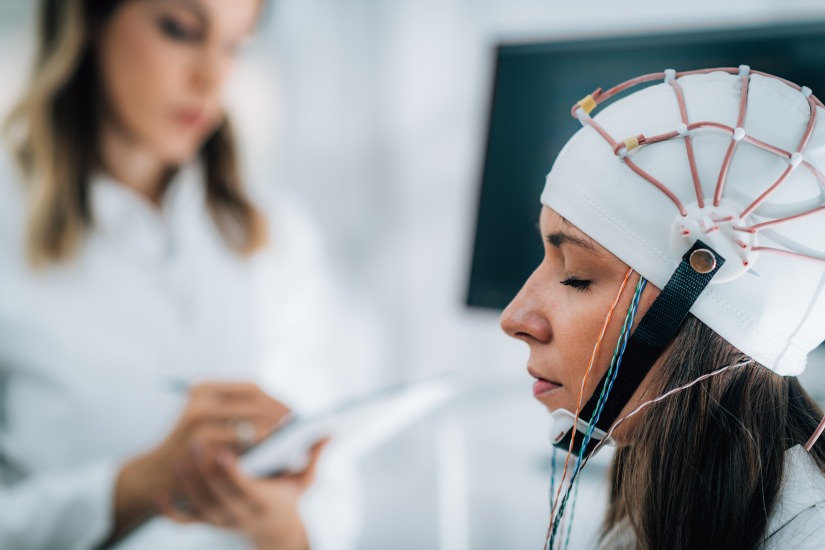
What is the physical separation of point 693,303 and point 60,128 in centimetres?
127

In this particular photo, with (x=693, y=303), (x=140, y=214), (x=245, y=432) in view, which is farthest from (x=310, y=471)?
(x=693, y=303)

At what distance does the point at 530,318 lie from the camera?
0.60m

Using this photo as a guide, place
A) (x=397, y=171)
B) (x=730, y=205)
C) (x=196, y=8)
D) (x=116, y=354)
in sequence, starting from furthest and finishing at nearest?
1. (x=397, y=171)
2. (x=196, y=8)
3. (x=116, y=354)
4. (x=730, y=205)

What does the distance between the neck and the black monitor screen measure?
73 cm

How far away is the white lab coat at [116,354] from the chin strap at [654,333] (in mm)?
865

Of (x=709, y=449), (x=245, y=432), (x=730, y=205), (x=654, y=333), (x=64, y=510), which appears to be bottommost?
(x=64, y=510)

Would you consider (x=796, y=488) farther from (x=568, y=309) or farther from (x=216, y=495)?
(x=216, y=495)

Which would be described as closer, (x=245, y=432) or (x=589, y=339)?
(x=589, y=339)

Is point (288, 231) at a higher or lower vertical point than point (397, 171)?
lower

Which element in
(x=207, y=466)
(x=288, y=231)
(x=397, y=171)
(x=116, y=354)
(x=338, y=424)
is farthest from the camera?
(x=397, y=171)

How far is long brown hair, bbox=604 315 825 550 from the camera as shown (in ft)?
1.88

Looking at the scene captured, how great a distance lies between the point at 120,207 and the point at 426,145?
89 centimetres

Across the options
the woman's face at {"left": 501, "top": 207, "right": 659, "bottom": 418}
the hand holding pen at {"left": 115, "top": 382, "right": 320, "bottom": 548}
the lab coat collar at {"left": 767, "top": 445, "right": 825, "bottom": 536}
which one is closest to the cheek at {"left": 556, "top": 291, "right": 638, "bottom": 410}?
the woman's face at {"left": 501, "top": 207, "right": 659, "bottom": 418}

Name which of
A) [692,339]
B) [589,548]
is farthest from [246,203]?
[692,339]
